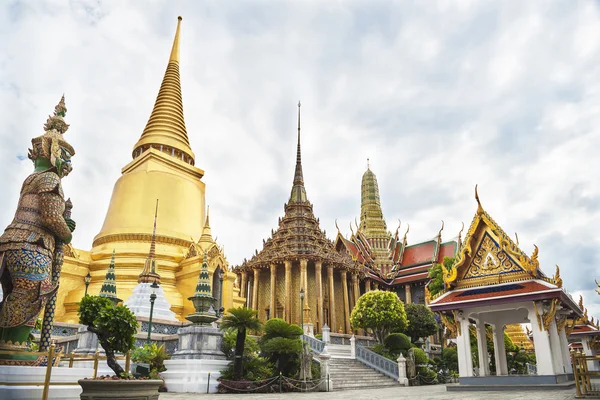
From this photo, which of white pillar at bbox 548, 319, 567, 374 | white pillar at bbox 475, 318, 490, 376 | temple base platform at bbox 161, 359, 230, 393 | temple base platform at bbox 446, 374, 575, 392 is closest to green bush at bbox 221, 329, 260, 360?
temple base platform at bbox 161, 359, 230, 393

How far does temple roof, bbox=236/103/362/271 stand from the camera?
32219 millimetres

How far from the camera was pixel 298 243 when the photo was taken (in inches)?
1281

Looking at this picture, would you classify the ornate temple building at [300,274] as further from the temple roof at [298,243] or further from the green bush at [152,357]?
the green bush at [152,357]

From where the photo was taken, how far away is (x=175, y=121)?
30.6 meters

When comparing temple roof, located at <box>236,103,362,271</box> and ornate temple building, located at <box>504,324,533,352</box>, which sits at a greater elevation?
temple roof, located at <box>236,103,362,271</box>

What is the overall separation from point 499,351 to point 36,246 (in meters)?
14.2

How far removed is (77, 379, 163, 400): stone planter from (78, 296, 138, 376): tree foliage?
1.71 ft

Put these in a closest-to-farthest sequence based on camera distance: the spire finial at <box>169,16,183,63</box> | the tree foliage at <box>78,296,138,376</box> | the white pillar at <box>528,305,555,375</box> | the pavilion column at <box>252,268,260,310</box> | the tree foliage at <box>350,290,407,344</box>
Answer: the tree foliage at <box>78,296,138,376</box>, the white pillar at <box>528,305,555,375</box>, the tree foliage at <box>350,290,407,344</box>, the pavilion column at <box>252,268,260,310</box>, the spire finial at <box>169,16,183,63</box>

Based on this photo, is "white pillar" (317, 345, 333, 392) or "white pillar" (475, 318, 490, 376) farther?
"white pillar" (317, 345, 333, 392)

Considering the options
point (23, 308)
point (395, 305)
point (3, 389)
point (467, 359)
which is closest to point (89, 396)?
point (3, 389)

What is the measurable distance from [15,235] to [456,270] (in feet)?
37.1

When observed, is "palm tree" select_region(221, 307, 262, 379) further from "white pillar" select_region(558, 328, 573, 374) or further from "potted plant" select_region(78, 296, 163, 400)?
"white pillar" select_region(558, 328, 573, 374)

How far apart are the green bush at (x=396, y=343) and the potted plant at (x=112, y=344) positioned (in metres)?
16.5

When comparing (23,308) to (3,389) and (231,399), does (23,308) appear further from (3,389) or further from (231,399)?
(231,399)
